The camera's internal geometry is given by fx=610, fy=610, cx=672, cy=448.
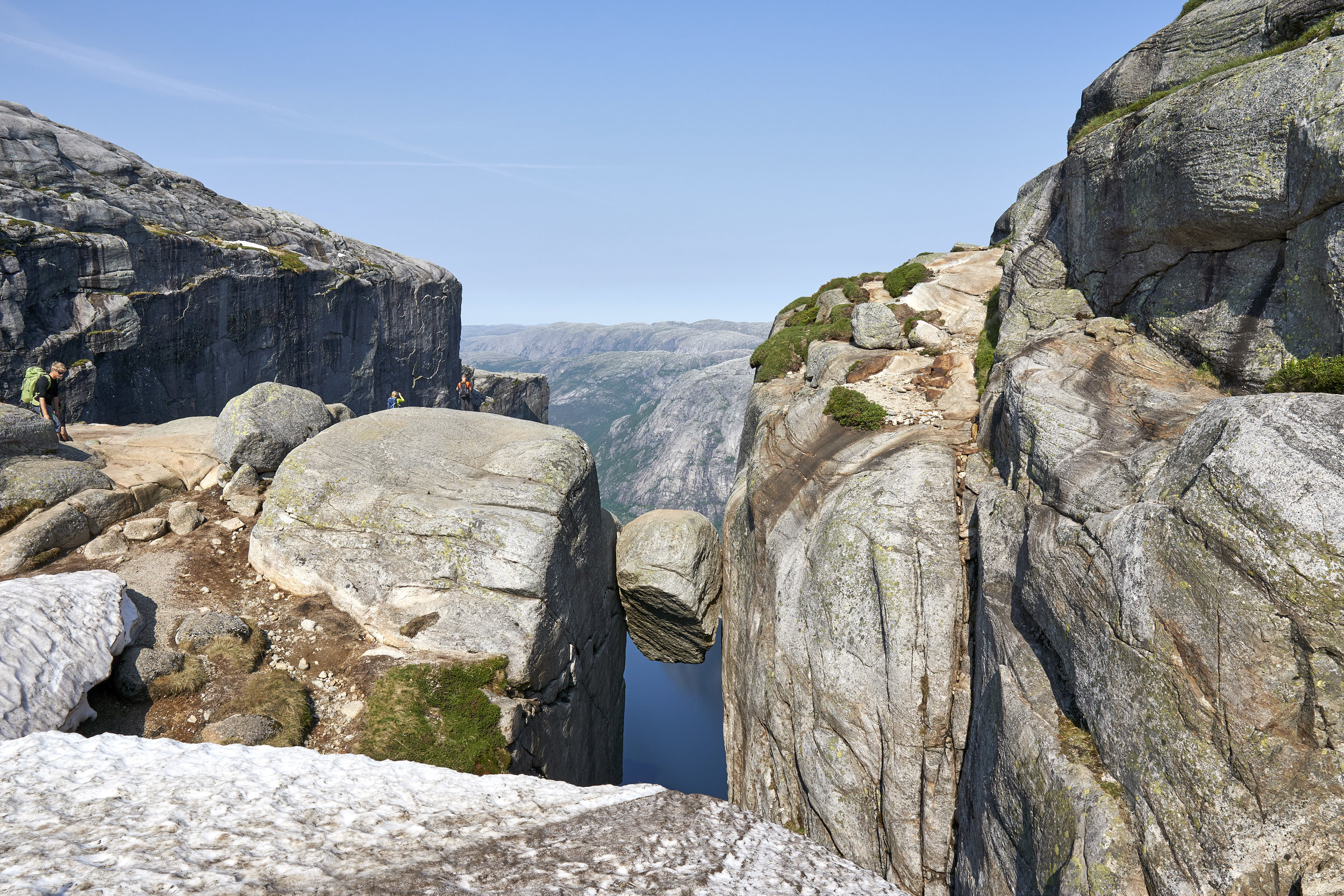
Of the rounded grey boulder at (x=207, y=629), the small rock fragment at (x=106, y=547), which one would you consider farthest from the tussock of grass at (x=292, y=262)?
the rounded grey boulder at (x=207, y=629)

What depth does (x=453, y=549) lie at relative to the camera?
18.2 meters

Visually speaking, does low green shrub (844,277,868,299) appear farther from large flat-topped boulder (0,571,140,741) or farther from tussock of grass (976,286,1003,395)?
large flat-topped boulder (0,571,140,741)

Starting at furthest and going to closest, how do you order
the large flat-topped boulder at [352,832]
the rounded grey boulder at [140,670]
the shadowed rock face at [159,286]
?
1. the shadowed rock face at [159,286]
2. the rounded grey boulder at [140,670]
3. the large flat-topped boulder at [352,832]

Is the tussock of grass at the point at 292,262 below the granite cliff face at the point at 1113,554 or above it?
above

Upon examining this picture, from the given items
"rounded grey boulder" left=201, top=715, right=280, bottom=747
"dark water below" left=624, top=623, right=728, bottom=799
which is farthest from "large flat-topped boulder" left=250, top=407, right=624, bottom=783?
"dark water below" left=624, top=623, right=728, bottom=799

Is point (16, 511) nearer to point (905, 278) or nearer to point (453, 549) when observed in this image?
point (453, 549)

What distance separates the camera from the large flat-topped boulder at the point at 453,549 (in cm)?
1767

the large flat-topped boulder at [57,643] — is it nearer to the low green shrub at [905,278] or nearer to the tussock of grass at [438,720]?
the tussock of grass at [438,720]

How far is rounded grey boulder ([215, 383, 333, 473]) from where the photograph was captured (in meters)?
21.6

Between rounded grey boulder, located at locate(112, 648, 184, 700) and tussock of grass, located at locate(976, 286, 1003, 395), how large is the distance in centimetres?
2406

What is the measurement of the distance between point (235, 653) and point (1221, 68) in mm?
31027

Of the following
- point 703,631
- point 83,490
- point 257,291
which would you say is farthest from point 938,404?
point 257,291

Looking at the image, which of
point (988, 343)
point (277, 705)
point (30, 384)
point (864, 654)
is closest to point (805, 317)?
point (988, 343)

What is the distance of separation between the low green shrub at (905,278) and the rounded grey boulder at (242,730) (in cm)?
3241
